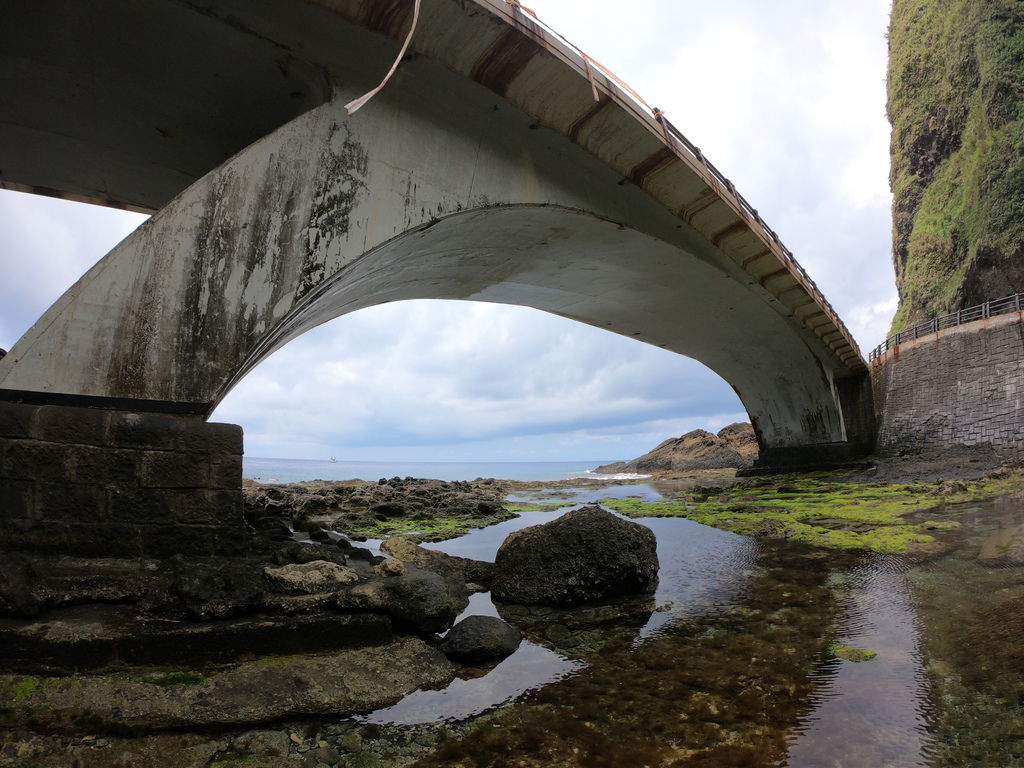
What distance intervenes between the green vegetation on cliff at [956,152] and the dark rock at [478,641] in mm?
25690

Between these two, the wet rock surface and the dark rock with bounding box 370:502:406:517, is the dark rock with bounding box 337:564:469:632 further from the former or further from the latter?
the dark rock with bounding box 370:502:406:517

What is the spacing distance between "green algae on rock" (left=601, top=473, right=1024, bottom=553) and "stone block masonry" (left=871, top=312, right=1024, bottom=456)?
434 centimetres

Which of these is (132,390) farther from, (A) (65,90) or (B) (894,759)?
(B) (894,759)

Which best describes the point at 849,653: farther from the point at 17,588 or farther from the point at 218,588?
the point at 17,588

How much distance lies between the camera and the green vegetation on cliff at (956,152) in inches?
846

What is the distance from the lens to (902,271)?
3114 centimetres

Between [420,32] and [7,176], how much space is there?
5.44 metres

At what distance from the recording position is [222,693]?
8.99ft

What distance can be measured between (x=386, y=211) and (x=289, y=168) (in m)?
0.97

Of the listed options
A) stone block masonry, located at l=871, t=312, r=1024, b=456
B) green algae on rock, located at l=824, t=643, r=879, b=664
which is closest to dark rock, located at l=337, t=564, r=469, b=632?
green algae on rock, located at l=824, t=643, r=879, b=664

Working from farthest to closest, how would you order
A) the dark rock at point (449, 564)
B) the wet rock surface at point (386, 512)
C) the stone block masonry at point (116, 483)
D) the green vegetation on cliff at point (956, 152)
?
1. the green vegetation on cliff at point (956, 152)
2. the wet rock surface at point (386, 512)
3. the dark rock at point (449, 564)
4. the stone block masonry at point (116, 483)

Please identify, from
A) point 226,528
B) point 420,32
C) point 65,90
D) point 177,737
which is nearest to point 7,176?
point 65,90

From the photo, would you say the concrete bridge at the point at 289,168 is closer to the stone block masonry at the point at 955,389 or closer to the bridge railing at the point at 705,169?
the bridge railing at the point at 705,169

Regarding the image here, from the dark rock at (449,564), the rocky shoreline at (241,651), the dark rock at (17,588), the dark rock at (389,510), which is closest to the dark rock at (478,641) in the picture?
the rocky shoreline at (241,651)
